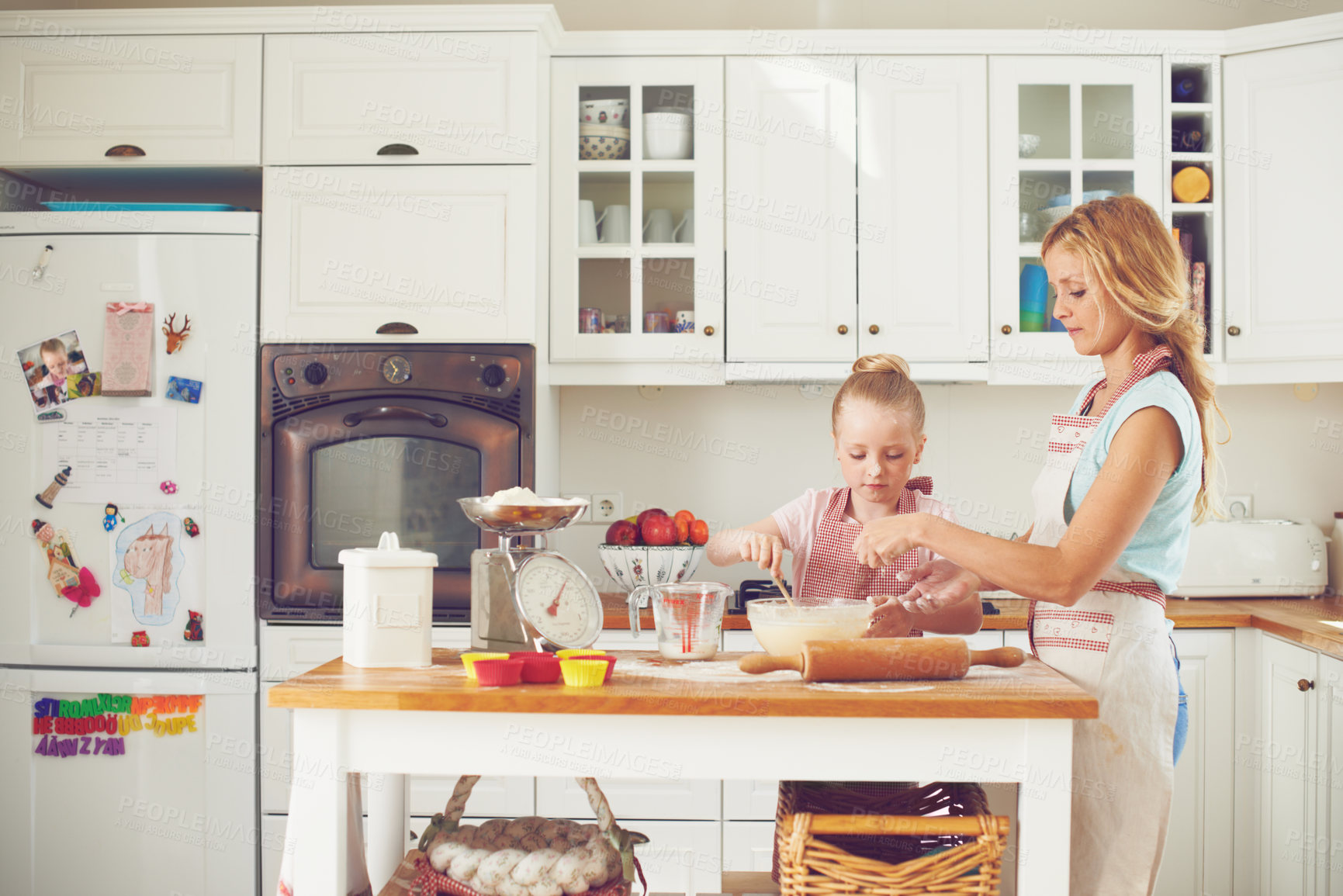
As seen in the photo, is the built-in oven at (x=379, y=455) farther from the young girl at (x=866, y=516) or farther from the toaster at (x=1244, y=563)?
the toaster at (x=1244, y=563)

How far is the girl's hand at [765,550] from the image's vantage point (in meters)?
1.45

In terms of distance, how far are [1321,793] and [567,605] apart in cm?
190

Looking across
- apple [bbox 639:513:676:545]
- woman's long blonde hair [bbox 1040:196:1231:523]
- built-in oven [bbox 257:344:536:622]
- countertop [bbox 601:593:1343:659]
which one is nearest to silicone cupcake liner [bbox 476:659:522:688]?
woman's long blonde hair [bbox 1040:196:1231:523]

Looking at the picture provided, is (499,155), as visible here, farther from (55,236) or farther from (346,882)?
(346,882)

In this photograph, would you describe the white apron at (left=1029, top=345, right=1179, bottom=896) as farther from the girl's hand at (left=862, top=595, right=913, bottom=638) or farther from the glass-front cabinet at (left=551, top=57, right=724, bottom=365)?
the glass-front cabinet at (left=551, top=57, right=724, bottom=365)

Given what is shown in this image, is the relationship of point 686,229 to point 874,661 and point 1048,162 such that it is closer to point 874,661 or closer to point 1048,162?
point 1048,162

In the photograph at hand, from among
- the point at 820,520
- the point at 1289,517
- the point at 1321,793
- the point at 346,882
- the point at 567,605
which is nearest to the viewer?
the point at 346,882

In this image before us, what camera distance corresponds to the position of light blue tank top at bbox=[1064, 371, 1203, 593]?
1.30m

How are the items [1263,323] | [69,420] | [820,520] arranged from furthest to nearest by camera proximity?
[1263,323] → [69,420] → [820,520]

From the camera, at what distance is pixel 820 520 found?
1.79 meters

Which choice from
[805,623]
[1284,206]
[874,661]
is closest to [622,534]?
[805,623]

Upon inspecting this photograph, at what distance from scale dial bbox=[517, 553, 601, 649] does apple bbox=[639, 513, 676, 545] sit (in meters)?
1.16

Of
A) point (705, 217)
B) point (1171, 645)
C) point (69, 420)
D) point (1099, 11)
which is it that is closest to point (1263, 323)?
point (1099, 11)

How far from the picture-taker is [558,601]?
1385 mm
